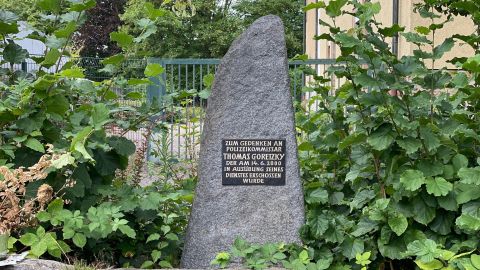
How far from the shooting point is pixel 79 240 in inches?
158

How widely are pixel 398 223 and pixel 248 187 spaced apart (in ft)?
3.47

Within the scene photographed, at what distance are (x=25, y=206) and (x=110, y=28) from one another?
43995 mm

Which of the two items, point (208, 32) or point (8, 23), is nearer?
point (8, 23)

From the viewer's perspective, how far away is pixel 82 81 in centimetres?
455

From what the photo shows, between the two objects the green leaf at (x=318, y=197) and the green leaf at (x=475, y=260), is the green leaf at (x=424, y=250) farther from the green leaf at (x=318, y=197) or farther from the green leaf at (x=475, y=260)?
the green leaf at (x=318, y=197)

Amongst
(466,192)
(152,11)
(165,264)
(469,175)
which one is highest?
(152,11)

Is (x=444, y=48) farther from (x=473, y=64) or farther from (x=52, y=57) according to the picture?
(x=52, y=57)

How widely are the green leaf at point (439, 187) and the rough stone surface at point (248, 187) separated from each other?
955mm

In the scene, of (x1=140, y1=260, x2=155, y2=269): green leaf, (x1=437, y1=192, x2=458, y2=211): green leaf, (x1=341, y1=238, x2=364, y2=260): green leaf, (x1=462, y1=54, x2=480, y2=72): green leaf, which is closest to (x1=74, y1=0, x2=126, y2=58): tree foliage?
(x1=140, y1=260, x2=155, y2=269): green leaf

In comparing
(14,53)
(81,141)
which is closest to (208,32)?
(14,53)

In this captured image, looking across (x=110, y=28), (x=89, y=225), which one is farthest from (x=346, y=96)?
(x=110, y=28)

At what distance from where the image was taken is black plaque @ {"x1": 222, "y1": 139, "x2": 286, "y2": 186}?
15.2 ft

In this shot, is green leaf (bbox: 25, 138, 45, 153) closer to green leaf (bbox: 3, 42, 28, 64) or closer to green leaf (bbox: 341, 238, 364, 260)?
green leaf (bbox: 3, 42, 28, 64)

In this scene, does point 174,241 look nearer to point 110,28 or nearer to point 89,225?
point 89,225
